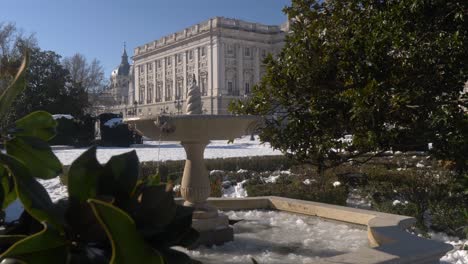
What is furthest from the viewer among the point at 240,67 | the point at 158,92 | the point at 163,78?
the point at 158,92

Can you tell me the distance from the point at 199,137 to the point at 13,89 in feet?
12.2

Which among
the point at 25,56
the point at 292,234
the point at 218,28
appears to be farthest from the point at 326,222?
the point at 218,28

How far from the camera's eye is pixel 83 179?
514mm

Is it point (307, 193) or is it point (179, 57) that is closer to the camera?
point (307, 193)

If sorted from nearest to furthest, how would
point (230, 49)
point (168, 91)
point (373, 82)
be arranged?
point (373, 82) < point (230, 49) < point (168, 91)

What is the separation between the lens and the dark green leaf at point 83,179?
508 millimetres

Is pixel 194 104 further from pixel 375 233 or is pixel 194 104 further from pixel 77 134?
pixel 77 134

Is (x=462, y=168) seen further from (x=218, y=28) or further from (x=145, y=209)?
(x=218, y=28)

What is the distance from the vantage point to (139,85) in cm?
7844

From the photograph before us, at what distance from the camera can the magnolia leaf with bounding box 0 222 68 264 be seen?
451mm

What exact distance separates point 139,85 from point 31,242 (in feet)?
262

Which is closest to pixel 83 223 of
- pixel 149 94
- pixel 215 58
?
pixel 215 58

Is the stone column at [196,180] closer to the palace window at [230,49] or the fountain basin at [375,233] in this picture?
the fountain basin at [375,233]

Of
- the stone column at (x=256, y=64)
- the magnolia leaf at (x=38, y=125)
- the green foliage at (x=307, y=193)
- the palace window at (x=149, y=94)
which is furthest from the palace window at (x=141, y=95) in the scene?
the magnolia leaf at (x=38, y=125)
